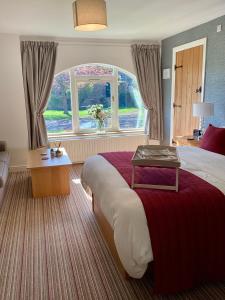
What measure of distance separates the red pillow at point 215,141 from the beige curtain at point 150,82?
2.23 m

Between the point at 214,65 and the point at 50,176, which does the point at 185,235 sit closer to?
the point at 50,176

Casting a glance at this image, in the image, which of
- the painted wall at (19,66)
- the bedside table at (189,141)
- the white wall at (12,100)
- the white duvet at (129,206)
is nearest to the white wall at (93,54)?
the painted wall at (19,66)

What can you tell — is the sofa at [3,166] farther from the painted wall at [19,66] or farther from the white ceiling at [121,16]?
the white ceiling at [121,16]

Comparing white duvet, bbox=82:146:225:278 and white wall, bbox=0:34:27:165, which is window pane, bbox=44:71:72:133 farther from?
white duvet, bbox=82:146:225:278

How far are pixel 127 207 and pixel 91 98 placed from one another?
393 cm

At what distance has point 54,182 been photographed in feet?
12.1

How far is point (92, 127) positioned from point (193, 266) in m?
4.05

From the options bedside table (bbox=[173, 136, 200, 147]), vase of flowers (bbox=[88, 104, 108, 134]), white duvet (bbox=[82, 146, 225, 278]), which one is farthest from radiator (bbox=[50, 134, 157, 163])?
white duvet (bbox=[82, 146, 225, 278])

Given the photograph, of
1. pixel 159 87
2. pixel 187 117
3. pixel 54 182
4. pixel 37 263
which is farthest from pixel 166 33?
pixel 37 263

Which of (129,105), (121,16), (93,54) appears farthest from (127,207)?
(129,105)

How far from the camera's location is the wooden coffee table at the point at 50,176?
3.57m

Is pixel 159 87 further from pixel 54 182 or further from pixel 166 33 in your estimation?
pixel 54 182

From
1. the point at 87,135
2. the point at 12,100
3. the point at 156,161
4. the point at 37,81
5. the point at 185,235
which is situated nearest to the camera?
the point at 185,235

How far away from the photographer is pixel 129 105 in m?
5.67
